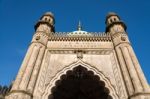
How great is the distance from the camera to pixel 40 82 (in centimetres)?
1221

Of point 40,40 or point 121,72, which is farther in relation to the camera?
point 40,40

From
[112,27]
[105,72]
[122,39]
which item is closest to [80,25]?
[112,27]

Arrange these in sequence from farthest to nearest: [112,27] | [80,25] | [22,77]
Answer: [80,25] → [112,27] → [22,77]

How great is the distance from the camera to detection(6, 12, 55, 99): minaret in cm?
1099

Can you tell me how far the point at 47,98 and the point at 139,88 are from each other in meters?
4.85

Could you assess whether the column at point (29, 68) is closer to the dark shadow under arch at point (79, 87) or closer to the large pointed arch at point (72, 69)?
the large pointed arch at point (72, 69)

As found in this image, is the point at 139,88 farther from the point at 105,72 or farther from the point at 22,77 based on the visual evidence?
the point at 22,77

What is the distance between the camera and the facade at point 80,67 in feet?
38.1

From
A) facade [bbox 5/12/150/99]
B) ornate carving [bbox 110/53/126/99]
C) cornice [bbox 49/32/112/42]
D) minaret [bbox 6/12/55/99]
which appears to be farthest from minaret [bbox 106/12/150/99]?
minaret [bbox 6/12/55/99]

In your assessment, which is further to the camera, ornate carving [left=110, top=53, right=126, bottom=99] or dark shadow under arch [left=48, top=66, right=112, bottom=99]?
dark shadow under arch [left=48, top=66, right=112, bottom=99]

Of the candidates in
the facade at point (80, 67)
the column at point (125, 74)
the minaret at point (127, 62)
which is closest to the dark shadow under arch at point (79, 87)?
the facade at point (80, 67)

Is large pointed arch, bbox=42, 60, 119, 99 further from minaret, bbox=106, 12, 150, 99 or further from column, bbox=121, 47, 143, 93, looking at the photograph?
column, bbox=121, 47, 143, 93

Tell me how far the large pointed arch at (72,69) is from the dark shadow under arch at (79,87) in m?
0.29

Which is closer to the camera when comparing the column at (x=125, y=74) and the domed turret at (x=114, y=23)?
the column at (x=125, y=74)
